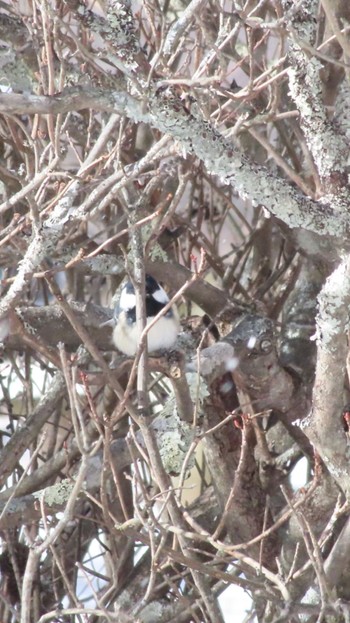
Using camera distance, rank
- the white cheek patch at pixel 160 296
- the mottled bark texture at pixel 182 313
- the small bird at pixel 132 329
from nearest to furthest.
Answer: the mottled bark texture at pixel 182 313
the small bird at pixel 132 329
the white cheek patch at pixel 160 296

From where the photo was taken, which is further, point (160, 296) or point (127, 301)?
point (160, 296)

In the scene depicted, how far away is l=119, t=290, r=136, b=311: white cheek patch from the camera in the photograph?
2070 mm

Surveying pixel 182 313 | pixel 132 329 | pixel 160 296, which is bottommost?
pixel 132 329

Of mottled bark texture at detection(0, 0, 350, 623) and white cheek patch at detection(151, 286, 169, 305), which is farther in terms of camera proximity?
white cheek patch at detection(151, 286, 169, 305)

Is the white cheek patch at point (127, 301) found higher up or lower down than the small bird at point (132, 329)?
higher up

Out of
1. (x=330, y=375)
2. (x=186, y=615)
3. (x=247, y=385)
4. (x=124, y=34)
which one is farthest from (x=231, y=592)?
(x=124, y=34)

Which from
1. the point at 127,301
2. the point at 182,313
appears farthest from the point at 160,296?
the point at 182,313

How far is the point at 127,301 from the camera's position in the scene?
2.10 meters

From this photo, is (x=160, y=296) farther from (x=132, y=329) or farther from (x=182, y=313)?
(x=182, y=313)

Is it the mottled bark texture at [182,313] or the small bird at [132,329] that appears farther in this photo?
the small bird at [132,329]

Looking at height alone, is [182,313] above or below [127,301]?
above

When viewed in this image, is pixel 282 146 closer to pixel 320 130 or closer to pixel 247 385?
pixel 247 385

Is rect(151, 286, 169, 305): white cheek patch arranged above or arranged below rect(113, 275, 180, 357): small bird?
above

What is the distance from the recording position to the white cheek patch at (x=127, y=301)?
2.07 meters
